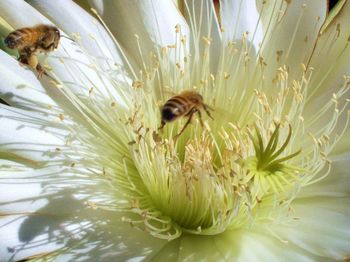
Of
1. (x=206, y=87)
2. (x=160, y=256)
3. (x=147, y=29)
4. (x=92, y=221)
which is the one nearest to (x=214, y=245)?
(x=160, y=256)

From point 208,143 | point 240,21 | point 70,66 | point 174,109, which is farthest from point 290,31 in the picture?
point 70,66

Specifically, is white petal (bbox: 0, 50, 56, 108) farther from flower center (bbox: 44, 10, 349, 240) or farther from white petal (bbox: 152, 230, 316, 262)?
white petal (bbox: 152, 230, 316, 262)

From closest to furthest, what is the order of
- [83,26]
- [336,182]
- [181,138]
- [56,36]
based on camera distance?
1. [336,182]
2. [56,36]
3. [83,26]
4. [181,138]

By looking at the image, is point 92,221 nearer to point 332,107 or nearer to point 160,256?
point 160,256

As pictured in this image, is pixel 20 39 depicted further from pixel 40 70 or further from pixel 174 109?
pixel 174 109

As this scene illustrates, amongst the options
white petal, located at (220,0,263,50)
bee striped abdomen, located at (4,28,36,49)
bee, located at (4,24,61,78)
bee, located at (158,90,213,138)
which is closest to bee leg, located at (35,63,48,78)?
bee, located at (4,24,61,78)
